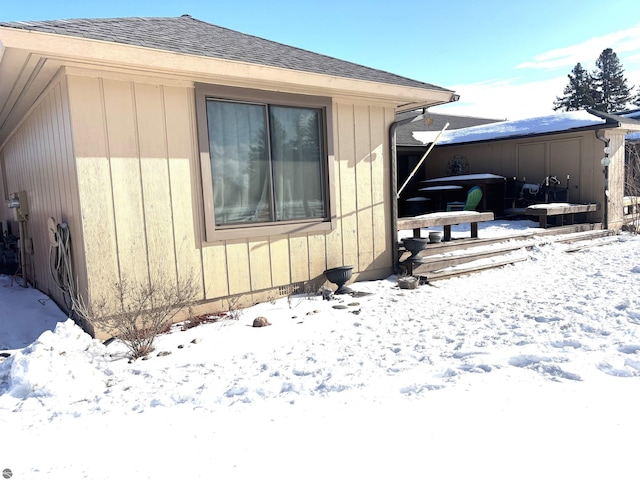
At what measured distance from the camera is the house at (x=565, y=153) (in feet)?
30.3

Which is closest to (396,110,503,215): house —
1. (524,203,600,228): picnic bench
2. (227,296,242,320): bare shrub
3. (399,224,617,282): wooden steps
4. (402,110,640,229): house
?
(402,110,640,229): house

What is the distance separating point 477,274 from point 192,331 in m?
4.00

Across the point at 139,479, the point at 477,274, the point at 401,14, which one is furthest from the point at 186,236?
the point at 401,14

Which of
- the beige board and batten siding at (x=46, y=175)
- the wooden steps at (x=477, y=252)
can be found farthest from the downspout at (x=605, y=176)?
the beige board and batten siding at (x=46, y=175)

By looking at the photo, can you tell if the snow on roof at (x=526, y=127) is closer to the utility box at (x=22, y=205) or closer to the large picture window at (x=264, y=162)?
the large picture window at (x=264, y=162)

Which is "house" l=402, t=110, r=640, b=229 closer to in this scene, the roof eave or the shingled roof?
the shingled roof

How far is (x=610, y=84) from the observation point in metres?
33.6

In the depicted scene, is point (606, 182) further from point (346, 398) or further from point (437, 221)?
point (346, 398)

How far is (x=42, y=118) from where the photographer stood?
4691 millimetres

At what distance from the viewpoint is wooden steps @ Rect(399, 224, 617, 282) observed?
5758 mm

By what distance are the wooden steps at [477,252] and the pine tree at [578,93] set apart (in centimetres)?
3184

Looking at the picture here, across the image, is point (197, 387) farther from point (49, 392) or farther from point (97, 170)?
point (97, 170)

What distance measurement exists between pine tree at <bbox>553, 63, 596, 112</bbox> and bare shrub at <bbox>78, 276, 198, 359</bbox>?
125 ft

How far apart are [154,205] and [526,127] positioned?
9.81 m
